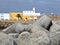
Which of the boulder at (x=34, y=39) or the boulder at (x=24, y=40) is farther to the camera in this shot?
the boulder at (x=24, y=40)

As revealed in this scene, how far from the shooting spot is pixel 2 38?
26.4ft

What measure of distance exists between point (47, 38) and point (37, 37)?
357mm

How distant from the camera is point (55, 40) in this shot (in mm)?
9375

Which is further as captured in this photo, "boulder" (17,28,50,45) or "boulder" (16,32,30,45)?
"boulder" (16,32,30,45)

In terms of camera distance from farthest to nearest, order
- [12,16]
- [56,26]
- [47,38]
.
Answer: [12,16] < [56,26] < [47,38]

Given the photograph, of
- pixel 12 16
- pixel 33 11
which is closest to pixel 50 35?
pixel 12 16

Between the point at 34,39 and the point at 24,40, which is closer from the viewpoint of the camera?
the point at 34,39

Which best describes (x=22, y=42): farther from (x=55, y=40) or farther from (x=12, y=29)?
(x=12, y=29)

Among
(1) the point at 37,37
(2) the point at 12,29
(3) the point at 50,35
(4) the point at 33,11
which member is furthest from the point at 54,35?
(4) the point at 33,11

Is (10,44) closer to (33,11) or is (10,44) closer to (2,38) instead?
(2,38)

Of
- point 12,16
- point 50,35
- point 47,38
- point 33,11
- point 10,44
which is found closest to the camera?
point 10,44

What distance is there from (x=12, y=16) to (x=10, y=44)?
106 ft

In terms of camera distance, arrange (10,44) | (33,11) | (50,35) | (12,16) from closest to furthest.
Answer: (10,44) → (50,35) → (12,16) → (33,11)

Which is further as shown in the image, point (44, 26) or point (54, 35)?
point (44, 26)
